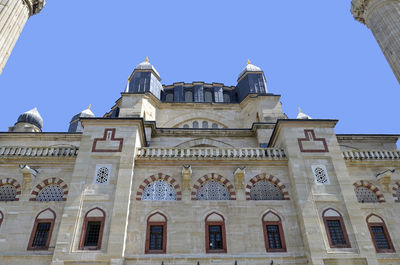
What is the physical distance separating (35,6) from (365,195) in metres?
19.9

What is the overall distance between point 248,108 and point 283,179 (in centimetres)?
1016

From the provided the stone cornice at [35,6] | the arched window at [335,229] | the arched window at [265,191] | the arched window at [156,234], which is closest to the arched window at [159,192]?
the arched window at [156,234]

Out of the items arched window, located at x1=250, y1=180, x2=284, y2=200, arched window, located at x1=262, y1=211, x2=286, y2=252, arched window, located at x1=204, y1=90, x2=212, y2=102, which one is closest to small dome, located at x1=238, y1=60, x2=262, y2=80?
arched window, located at x1=204, y1=90, x2=212, y2=102

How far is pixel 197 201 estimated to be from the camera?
1352 centimetres

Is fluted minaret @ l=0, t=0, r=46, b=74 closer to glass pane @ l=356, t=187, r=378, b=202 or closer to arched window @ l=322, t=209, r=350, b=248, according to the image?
arched window @ l=322, t=209, r=350, b=248

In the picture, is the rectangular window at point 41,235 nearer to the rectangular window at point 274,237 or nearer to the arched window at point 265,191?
the arched window at point 265,191

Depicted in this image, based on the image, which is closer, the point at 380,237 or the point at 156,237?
the point at 156,237

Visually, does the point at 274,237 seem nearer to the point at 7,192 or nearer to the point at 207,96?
the point at 7,192

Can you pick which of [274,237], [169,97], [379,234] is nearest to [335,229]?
[379,234]

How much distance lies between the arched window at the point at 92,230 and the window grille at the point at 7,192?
3.93 meters

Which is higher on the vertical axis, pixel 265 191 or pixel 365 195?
pixel 265 191

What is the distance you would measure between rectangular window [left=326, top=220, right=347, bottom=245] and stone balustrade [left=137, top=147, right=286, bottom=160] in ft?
11.9

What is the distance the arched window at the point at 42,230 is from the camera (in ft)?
40.1

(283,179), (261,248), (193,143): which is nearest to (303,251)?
(261,248)
